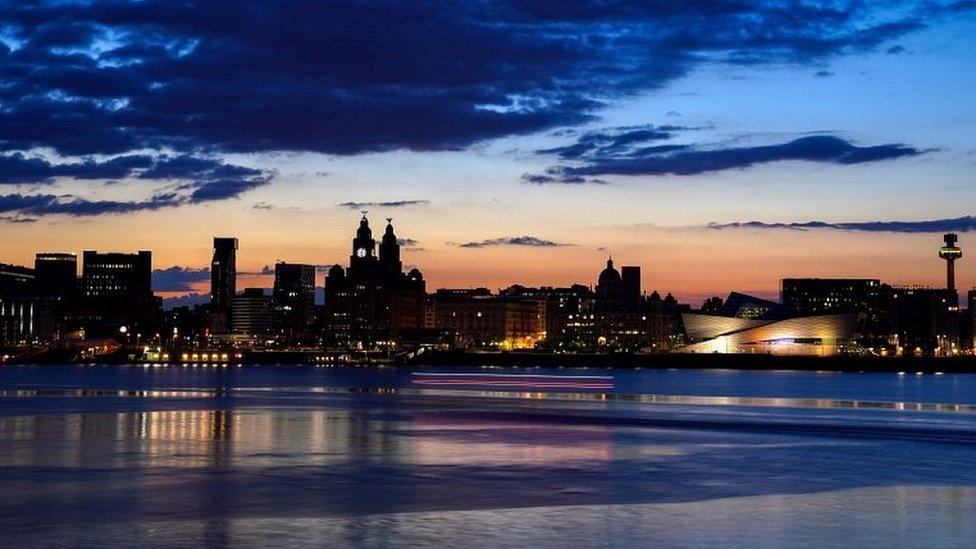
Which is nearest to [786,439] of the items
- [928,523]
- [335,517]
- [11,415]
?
[928,523]

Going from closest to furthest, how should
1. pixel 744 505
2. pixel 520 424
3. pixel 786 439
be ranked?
pixel 744 505 < pixel 786 439 < pixel 520 424

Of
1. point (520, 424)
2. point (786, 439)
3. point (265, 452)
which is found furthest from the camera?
point (520, 424)

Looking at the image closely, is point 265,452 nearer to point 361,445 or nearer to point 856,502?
point 361,445

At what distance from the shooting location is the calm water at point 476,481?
89.8 feet

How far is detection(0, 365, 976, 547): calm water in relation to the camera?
27359mm

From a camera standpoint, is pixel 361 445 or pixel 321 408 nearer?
pixel 361 445

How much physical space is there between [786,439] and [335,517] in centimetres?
2978

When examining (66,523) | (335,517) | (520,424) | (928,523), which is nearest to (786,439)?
(520,424)

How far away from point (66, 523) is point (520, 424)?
3630 cm

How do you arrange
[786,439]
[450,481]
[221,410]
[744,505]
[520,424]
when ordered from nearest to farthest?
1. [744,505]
2. [450,481]
3. [786,439]
4. [520,424]
5. [221,410]

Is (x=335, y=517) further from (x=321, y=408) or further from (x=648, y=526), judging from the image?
(x=321, y=408)

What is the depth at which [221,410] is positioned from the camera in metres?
72.6

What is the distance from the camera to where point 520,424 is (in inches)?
2475

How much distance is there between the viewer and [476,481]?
120 feet
